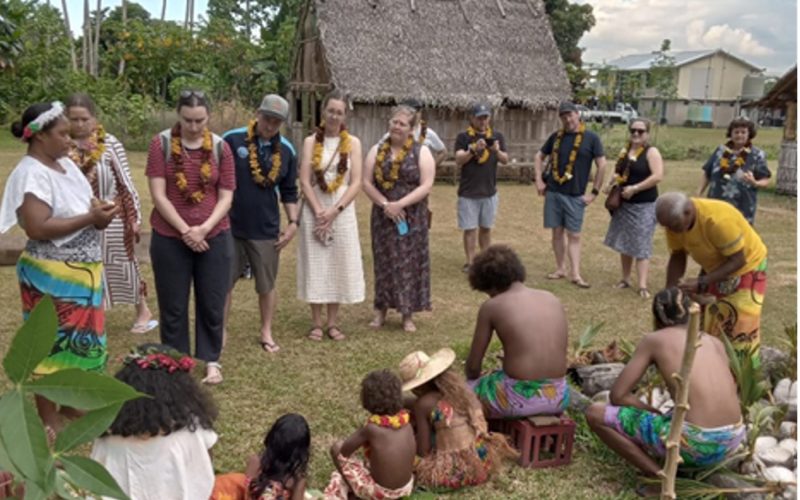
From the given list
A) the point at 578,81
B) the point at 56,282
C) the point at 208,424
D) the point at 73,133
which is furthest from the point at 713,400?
the point at 578,81

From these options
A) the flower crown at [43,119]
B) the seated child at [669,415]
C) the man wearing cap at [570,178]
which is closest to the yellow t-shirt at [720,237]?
the seated child at [669,415]

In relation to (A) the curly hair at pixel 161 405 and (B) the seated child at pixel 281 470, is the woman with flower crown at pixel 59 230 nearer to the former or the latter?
(A) the curly hair at pixel 161 405

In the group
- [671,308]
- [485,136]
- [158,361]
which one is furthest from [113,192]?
[485,136]

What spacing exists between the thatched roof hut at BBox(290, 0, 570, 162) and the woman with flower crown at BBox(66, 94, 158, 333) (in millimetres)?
11046

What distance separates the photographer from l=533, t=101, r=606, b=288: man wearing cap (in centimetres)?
726

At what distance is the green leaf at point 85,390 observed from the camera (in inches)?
31.8

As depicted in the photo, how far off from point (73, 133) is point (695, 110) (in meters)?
51.8

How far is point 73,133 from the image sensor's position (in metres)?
4.38

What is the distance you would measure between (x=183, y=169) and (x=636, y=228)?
4525 mm

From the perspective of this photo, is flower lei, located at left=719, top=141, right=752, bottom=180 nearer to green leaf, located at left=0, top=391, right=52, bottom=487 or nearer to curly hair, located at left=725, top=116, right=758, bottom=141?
curly hair, located at left=725, top=116, right=758, bottom=141

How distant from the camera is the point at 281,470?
282cm

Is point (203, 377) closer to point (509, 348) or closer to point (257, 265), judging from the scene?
point (257, 265)

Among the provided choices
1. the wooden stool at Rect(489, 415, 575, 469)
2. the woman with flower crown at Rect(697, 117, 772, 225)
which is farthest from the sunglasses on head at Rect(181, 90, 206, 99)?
the woman with flower crown at Rect(697, 117, 772, 225)

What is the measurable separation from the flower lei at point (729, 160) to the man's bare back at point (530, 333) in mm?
4010
